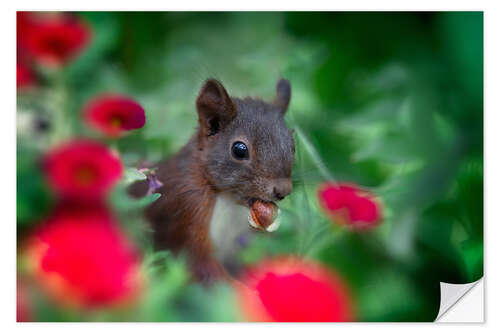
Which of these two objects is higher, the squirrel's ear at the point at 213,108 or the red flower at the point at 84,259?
the squirrel's ear at the point at 213,108

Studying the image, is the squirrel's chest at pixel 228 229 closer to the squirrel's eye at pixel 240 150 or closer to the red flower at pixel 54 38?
the squirrel's eye at pixel 240 150

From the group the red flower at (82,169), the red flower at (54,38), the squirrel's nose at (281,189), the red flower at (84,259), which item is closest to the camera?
the red flower at (84,259)

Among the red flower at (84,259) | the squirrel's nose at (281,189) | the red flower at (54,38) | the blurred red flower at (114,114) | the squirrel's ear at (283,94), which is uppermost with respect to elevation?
the red flower at (54,38)

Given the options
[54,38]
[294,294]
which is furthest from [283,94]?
[54,38]

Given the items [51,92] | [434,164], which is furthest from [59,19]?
[434,164]

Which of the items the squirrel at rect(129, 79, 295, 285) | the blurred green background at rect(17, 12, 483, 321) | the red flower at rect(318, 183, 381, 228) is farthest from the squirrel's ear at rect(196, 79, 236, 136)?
the red flower at rect(318, 183, 381, 228)

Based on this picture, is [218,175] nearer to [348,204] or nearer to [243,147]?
[243,147]
